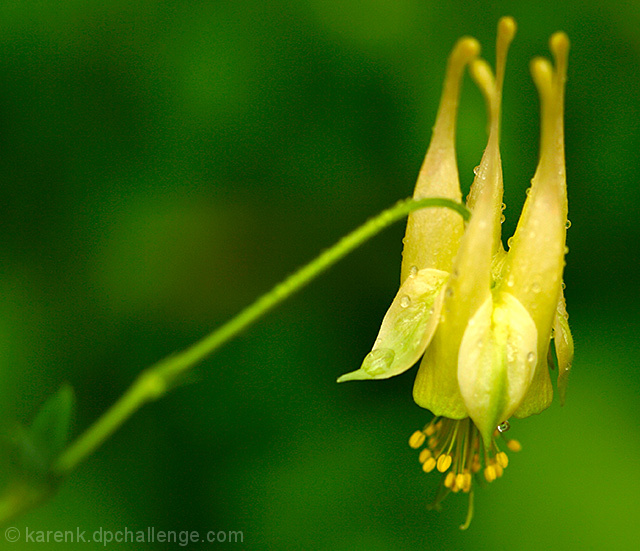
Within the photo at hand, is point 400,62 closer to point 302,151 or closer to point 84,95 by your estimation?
point 302,151

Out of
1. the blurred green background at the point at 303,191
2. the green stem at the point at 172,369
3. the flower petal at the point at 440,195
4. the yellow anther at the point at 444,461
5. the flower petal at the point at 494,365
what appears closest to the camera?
the green stem at the point at 172,369

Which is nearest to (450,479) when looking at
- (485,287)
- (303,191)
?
(485,287)

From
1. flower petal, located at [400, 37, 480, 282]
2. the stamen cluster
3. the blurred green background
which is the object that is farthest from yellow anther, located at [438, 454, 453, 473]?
the blurred green background

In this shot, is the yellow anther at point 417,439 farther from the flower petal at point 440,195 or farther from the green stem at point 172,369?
the green stem at point 172,369

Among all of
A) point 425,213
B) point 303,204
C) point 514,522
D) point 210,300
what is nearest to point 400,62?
point 303,204

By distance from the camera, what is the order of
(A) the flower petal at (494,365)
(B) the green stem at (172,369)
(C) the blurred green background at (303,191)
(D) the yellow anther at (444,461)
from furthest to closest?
(C) the blurred green background at (303,191)
(D) the yellow anther at (444,461)
(A) the flower petal at (494,365)
(B) the green stem at (172,369)

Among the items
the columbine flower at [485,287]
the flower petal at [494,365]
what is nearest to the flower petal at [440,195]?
the columbine flower at [485,287]

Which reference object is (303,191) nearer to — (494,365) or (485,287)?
(485,287)
